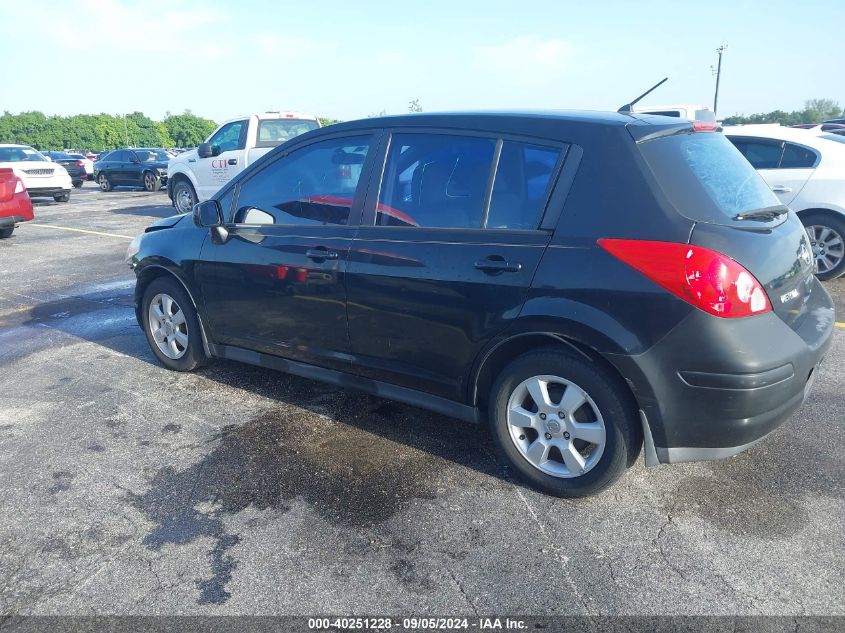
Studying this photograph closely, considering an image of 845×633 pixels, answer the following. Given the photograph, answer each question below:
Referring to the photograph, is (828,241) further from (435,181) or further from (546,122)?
(435,181)

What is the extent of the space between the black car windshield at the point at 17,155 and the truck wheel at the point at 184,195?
6.43 metres

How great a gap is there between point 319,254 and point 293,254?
222mm

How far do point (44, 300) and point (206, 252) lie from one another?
4.10 m

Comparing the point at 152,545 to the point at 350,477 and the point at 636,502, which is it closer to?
the point at 350,477

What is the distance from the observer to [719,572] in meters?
2.68

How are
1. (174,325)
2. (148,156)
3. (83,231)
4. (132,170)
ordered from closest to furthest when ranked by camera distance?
(174,325) → (83,231) → (132,170) → (148,156)

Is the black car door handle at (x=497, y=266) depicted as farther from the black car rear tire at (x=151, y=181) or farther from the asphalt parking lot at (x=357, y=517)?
the black car rear tire at (x=151, y=181)

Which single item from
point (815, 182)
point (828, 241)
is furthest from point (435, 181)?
point (828, 241)

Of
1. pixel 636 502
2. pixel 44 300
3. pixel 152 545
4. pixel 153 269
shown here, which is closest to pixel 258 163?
pixel 153 269

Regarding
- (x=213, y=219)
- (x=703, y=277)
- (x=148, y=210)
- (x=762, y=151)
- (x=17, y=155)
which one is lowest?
(x=148, y=210)

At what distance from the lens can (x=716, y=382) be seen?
2.75 m

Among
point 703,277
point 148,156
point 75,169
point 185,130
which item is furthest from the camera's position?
point 185,130

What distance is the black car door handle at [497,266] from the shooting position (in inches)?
123

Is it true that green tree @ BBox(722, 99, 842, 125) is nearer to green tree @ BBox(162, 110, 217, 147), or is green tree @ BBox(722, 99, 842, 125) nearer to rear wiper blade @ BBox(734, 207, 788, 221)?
rear wiper blade @ BBox(734, 207, 788, 221)
